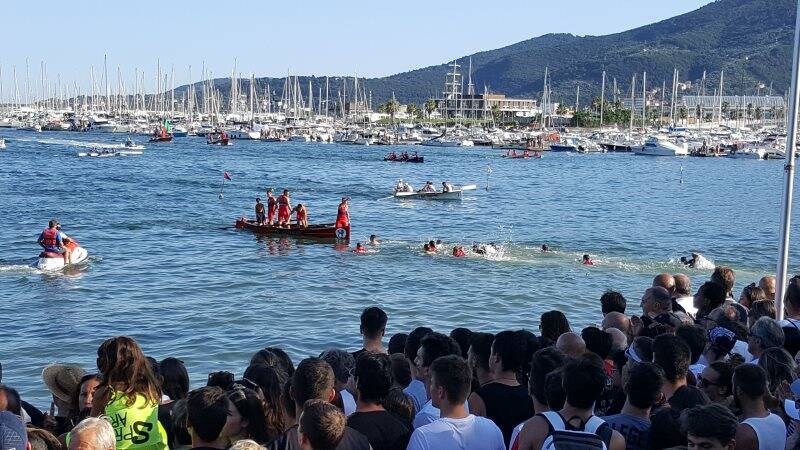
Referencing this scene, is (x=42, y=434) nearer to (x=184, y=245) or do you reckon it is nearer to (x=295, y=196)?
(x=184, y=245)

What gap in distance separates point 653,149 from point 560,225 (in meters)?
98.4

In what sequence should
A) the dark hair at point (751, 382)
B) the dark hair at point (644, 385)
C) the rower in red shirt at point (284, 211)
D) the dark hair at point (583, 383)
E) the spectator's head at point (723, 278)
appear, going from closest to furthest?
the dark hair at point (583, 383) < the dark hair at point (644, 385) < the dark hair at point (751, 382) < the spectator's head at point (723, 278) < the rower in red shirt at point (284, 211)

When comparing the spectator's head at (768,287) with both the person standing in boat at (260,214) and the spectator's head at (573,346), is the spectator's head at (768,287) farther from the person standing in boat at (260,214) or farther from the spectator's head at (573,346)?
the person standing in boat at (260,214)

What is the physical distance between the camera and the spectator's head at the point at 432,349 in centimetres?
763

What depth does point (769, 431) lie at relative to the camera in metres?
6.45

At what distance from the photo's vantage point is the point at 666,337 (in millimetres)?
7188

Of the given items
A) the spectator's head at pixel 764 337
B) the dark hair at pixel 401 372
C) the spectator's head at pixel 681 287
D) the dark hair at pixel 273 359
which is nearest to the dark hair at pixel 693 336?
the spectator's head at pixel 764 337

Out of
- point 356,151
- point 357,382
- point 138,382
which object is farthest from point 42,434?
point 356,151

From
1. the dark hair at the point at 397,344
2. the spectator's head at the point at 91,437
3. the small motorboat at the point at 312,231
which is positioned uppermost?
the spectator's head at the point at 91,437

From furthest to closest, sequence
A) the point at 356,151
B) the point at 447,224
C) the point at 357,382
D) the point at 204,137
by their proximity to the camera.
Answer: the point at 204,137
the point at 356,151
the point at 447,224
the point at 357,382

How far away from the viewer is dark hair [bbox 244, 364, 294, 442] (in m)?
6.46

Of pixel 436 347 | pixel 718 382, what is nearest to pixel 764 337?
pixel 718 382

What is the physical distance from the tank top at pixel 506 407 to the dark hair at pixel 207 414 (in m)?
2.06

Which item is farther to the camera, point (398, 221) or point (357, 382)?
point (398, 221)
